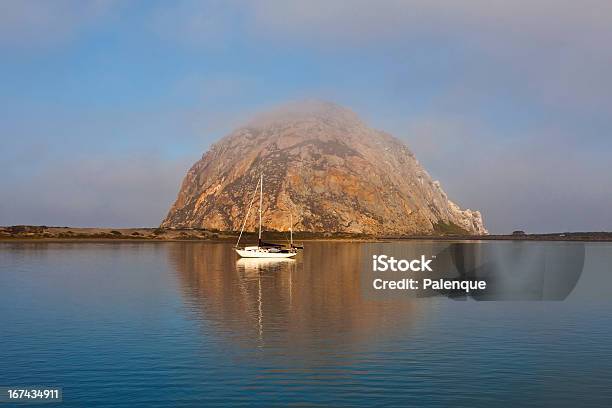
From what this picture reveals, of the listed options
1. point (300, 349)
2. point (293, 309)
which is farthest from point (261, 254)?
point (300, 349)

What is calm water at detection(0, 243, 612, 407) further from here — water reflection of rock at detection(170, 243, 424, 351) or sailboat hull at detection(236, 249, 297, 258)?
sailboat hull at detection(236, 249, 297, 258)

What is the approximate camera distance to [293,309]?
52094mm

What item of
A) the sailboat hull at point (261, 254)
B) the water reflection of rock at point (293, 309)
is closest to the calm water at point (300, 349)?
the water reflection of rock at point (293, 309)

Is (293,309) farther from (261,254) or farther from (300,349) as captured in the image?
(261,254)

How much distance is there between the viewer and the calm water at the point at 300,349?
1046 inches

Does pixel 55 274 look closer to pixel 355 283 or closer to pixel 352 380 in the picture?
pixel 355 283

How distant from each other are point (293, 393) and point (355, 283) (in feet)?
164

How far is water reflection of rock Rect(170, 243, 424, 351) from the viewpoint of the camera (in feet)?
130

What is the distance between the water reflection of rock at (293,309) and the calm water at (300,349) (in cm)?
18

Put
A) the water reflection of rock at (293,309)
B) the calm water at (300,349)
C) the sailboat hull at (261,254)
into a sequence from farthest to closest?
the sailboat hull at (261,254), the water reflection of rock at (293,309), the calm water at (300,349)

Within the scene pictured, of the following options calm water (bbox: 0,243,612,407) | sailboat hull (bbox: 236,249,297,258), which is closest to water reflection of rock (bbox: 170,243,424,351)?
calm water (bbox: 0,243,612,407)

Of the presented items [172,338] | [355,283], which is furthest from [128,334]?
[355,283]

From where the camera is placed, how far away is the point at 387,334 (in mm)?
40500

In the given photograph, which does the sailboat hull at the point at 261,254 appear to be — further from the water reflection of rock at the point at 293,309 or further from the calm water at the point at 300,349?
the calm water at the point at 300,349
